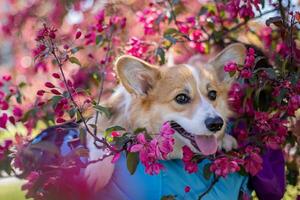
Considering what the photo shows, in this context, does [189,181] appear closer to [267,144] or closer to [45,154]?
[267,144]

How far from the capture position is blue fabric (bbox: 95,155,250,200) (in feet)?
9.00

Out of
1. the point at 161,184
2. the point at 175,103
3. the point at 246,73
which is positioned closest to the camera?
the point at 246,73

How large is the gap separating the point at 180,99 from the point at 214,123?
286mm

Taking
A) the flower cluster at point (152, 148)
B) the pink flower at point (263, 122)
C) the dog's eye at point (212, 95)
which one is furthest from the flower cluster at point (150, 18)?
the flower cluster at point (152, 148)

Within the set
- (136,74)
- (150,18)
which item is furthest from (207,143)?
(150,18)

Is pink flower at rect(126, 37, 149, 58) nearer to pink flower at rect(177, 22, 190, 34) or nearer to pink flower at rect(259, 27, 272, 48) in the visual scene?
pink flower at rect(177, 22, 190, 34)

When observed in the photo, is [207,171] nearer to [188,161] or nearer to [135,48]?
[188,161]

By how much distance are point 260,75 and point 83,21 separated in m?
1.47

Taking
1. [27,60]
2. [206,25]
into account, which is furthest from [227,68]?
[27,60]

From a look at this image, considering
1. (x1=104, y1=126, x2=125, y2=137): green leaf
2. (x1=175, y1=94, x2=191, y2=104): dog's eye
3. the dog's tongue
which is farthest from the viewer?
(x1=175, y1=94, x2=191, y2=104): dog's eye

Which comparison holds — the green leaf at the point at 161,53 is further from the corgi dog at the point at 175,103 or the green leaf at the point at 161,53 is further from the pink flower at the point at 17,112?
the pink flower at the point at 17,112

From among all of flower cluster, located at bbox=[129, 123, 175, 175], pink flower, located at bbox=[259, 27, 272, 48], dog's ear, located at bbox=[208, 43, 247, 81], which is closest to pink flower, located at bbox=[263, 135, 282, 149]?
dog's ear, located at bbox=[208, 43, 247, 81]

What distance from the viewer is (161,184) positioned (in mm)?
2736

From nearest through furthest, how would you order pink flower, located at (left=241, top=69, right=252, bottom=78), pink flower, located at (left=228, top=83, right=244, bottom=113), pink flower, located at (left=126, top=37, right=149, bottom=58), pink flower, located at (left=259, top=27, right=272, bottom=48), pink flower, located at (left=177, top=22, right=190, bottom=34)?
pink flower, located at (left=241, top=69, right=252, bottom=78) < pink flower, located at (left=228, top=83, right=244, bottom=113) < pink flower, located at (left=126, top=37, right=149, bottom=58) < pink flower, located at (left=177, top=22, right=190, bottom=34) < pink flower, located at (left=259, top=27, right=272, bottom=48)
